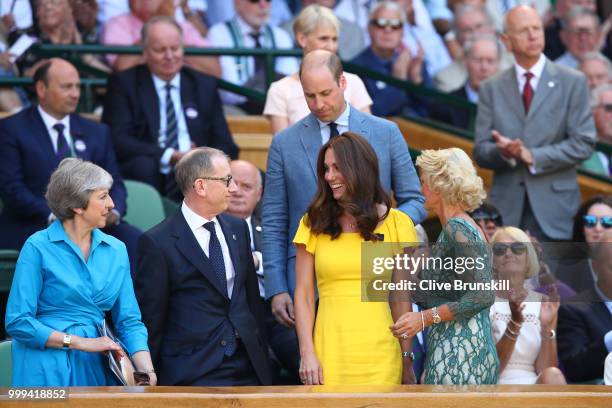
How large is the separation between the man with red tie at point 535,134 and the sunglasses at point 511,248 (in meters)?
1.82

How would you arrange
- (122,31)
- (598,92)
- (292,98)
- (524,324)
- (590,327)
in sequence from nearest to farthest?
(524,324) → (590,327) → (292,98) → (122,31) → (598,92)

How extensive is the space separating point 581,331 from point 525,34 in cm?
214

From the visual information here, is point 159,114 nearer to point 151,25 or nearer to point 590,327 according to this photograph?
point 151,25

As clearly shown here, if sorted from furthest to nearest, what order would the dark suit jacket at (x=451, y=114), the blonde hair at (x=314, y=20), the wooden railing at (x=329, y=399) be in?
the dark suit jacket at (x=451, y=114), the blonde hair at (x=314, y=20), the wooden railing at (x=329, y=399)

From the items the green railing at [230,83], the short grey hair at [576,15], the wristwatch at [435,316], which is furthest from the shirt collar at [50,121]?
the short grey hair at [576,15]

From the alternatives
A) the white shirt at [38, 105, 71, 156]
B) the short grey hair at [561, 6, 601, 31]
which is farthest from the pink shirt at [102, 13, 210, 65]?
the short grey hair at [561, 6, 601, 31]

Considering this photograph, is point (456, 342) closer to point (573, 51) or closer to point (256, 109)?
point (256, 109)

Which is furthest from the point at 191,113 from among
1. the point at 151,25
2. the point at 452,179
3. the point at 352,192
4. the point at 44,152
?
the point at 452,179

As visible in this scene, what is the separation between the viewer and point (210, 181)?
20.1ft

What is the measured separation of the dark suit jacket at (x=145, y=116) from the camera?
28.3 feet

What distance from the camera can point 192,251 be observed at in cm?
606

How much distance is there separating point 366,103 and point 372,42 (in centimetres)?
306

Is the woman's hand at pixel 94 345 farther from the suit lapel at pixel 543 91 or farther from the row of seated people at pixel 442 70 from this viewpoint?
the row of seated people at pixel 442 70

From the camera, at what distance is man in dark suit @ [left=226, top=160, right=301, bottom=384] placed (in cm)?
700
